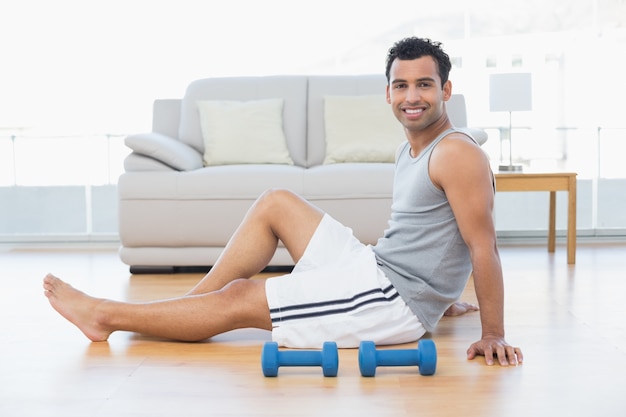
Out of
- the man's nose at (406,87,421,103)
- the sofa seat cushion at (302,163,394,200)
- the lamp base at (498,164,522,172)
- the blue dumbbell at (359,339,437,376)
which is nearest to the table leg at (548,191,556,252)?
the lamp base at (498,164,522,172)

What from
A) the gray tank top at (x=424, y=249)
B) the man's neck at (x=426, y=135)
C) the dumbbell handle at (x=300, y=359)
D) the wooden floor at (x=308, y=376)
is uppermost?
the man's neck at (x=426, y=135)

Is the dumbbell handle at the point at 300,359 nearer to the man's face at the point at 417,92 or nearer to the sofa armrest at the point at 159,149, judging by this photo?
the man's face at the point at 417,92

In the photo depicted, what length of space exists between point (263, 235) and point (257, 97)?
2260 mm

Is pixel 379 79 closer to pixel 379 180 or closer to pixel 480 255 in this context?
pixel 379 180

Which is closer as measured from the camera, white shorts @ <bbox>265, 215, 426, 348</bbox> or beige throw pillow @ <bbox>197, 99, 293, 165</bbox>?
white shorts @ <bbox>265, 215, 426, 348</bbox>

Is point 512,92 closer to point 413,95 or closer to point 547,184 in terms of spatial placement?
point 547,184

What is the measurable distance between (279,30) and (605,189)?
2554 millimetres

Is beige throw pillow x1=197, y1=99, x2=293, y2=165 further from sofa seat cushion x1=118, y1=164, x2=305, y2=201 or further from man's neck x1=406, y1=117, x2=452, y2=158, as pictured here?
man's neck x1=406, y1=117, x2=452, y2=158

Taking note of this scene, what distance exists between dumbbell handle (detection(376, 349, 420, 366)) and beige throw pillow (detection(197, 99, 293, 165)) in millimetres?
2428

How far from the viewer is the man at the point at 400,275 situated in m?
2.19

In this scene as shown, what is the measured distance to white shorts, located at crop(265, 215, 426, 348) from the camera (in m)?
2.32

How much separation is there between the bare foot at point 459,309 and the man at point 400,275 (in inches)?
18.5

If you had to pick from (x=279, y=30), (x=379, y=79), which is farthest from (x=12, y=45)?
(x=379, y=79)

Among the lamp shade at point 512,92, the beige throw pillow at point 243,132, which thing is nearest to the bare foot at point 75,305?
the beige throw pillow at point 243,132
